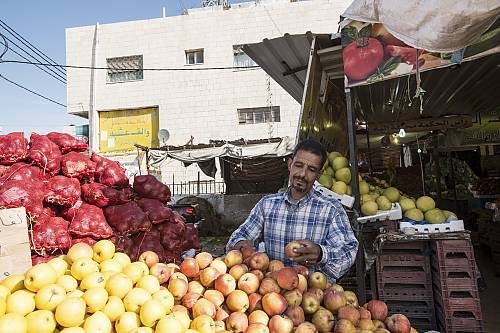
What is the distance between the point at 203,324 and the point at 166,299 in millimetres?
243

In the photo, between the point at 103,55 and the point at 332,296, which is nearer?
the point at 332,296

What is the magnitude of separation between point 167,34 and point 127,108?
4023 millimetres

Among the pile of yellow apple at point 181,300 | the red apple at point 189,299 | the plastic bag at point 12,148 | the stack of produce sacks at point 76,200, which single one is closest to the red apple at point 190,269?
the pile of yellow apple at point 181,300

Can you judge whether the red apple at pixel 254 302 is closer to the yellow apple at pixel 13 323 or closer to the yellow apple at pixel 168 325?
the yellow apple at pixel 168 325

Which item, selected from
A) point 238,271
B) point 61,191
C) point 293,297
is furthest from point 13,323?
point 61,191

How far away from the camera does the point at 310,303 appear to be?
1740 mm

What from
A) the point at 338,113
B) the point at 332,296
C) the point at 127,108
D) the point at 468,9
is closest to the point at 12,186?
the point at 332,296

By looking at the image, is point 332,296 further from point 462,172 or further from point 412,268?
point 462,172

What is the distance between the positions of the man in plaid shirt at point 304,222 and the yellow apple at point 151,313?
0.81 meters

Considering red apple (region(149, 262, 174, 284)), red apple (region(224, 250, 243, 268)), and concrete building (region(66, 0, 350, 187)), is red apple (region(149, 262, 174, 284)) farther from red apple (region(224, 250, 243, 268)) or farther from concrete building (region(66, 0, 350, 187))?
concrete building (region(66, 0, 350, 187))

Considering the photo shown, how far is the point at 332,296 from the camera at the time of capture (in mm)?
1798

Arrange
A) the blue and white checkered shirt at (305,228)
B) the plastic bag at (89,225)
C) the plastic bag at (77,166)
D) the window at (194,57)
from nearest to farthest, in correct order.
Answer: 1. the blue and white checkered shirt at (305,228)
2. the plastic bag at (89,225)
3. the plastic bag at (77,166)
4. the window at (194,57)

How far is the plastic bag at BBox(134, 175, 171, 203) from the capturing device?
3.45 metres

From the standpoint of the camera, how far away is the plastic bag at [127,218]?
2908 mm
